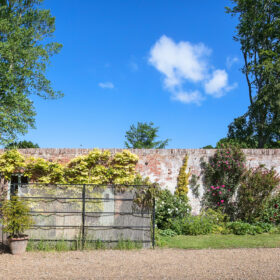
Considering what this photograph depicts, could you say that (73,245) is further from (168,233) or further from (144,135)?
(144,135)

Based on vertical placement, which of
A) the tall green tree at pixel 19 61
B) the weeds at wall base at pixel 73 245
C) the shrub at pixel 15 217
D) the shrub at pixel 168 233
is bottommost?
the weeds at wall base at pixel 73 245

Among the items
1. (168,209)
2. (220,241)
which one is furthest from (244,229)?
(168,209)

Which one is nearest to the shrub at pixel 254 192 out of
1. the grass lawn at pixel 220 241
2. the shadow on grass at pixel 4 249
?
the grass lawn at pixel 220 241

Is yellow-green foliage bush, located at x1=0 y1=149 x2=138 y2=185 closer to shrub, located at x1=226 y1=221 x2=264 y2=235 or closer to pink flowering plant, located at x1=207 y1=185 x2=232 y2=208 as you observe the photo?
pink flowering plant, located at x1=207 y1=185 x2=232 y2=208

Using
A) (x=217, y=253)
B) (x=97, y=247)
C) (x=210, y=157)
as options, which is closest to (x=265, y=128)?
(x=210, y=157)

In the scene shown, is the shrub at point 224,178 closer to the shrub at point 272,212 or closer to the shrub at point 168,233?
the shrub at point 272,212

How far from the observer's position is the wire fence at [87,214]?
824cm

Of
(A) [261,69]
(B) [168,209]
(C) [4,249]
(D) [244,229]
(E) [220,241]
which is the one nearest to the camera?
(C) [4,249]

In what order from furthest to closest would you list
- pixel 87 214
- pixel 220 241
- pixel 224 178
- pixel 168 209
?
1. pixel 224 178
2. pixel 168 209
3. pixel 220 241
4. pixel 87 214

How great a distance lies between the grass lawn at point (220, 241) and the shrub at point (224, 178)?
1.88 metres

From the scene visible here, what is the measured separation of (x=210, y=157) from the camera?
38.1 ft

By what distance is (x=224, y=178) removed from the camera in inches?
448

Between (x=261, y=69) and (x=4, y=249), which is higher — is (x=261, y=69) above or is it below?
above

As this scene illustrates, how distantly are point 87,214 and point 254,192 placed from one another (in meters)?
6.27
